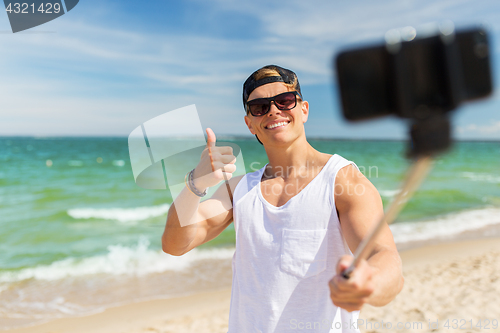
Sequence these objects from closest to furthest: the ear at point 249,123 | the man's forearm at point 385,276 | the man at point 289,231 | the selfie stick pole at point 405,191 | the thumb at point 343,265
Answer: the selfie stick pole at point 405,191 → the thumb at point 343,265 → the man's forearm at point 385,276 → the man at point 289,231 → the ear at point 249,123

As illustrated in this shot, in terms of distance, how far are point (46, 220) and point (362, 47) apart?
12538 mm

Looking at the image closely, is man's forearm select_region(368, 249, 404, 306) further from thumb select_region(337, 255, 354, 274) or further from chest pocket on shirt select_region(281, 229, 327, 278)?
chest pocket on shirt select_region(281, 229, 327, 278)

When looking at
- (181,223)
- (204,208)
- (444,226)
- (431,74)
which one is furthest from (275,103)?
(444,226)

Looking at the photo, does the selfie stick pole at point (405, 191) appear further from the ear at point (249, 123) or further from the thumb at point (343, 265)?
the ear at point (249, 123)

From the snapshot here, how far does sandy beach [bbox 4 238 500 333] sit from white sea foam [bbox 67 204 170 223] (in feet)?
21.8

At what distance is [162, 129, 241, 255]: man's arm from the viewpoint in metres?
1.44

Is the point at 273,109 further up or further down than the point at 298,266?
further up

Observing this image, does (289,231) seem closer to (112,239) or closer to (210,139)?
(210,139)

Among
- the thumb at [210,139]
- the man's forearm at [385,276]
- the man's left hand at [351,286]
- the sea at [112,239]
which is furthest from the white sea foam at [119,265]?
the man's left hand at [351,286]

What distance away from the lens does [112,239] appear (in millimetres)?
8867

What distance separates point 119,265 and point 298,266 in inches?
253

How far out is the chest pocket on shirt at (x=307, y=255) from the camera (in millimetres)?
1445

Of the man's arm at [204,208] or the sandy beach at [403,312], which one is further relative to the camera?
the sandy beach at [403,312]

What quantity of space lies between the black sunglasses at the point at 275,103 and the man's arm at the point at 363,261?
519mm
